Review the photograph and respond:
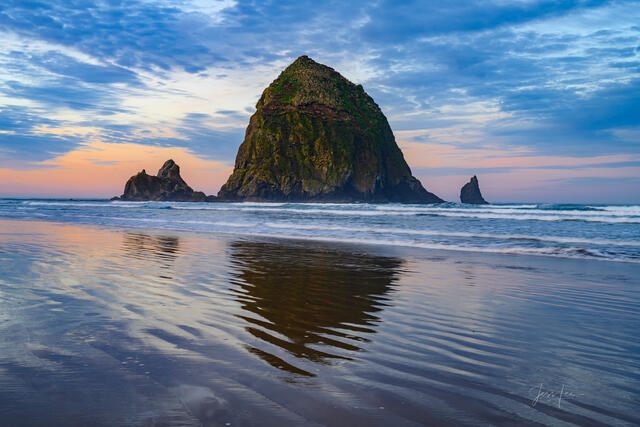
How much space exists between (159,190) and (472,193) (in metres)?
95.4

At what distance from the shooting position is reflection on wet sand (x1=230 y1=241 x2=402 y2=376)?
355cm

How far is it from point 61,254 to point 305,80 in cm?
10132

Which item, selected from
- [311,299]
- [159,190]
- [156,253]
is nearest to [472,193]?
[159,190]

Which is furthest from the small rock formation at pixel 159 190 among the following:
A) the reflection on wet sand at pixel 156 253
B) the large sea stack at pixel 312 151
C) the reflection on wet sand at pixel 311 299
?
the reflection on wet sand at pixel 311 299

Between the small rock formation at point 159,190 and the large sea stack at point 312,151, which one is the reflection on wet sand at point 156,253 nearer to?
the large sea stack at point 312,151

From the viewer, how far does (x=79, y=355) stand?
3.00 metres

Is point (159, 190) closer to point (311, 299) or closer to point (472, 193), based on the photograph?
point (472, 193)

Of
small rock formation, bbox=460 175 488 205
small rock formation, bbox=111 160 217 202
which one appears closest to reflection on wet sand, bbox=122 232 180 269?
small rock formation, bbox=111 160 217 202

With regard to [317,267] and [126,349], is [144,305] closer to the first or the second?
[126,349]

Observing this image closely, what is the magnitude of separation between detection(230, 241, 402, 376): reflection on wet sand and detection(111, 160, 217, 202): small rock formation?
100564mm

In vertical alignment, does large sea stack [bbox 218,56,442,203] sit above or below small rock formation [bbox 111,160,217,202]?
above

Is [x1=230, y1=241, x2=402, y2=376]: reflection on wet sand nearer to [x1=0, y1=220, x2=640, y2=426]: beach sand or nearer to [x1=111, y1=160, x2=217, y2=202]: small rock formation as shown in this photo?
[x1=0, y1=220, x2=640, y2=426]: beach sand

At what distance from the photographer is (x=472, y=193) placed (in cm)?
13225

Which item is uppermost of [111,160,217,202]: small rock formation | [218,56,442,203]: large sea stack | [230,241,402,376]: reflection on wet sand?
[218,56,442,203]: large sea stack
